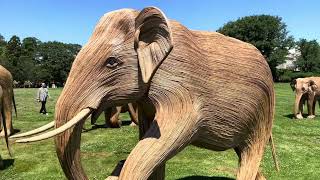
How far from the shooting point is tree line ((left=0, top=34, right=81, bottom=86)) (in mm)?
65875

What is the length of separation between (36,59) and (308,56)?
45355mm

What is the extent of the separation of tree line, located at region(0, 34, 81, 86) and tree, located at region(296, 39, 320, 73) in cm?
3152

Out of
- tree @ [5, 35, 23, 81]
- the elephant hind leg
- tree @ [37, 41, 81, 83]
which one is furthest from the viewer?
tree @ [5, 35, 23, 81]

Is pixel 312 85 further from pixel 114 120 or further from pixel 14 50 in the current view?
pixel 14 50

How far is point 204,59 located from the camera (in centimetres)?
427

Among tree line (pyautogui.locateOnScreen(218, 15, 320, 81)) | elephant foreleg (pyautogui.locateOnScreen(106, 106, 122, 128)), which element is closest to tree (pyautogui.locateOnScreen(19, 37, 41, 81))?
tree line (pyautogui.locateOnScreen(218, 15, 320, 81))

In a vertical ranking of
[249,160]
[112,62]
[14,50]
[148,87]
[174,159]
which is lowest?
[174,159]

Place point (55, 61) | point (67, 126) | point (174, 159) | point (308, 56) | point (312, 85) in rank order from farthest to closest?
point (55, 61), point (308, 56), point (312, 85), point (174, 159), point (67, 126)

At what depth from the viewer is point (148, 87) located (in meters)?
3.89

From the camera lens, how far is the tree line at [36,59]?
6588cm

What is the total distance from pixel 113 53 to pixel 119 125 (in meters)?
9.76

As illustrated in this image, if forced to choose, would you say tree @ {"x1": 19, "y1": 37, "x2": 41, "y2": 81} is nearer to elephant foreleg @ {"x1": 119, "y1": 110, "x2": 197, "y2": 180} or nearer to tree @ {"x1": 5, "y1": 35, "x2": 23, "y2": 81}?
tree @ {"x1": 5, "y1": 35, "x2": 23, "y2": 81}

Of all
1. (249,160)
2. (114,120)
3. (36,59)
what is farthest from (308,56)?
(249,160)

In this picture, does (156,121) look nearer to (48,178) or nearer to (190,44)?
(190,44)
